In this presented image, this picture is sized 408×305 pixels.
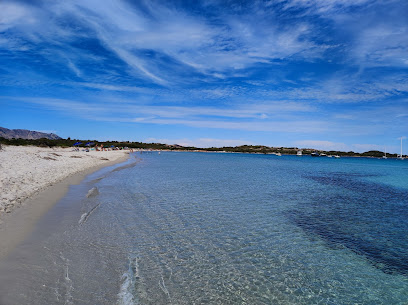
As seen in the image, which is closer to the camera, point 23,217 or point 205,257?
point 205,257

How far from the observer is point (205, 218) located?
13.9m

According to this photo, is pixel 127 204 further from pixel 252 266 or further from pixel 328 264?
pixel 328 264

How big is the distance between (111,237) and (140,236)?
3.98 feet

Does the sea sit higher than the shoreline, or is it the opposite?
the shoreline

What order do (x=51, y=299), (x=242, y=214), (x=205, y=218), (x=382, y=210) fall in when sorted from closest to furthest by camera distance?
(x=51, y=299) → (x=205, y=218) → (x=242, y=214) → (x=382, y=210)

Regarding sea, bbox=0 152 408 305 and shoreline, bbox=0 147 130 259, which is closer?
sea, bbox=0 152 408 305

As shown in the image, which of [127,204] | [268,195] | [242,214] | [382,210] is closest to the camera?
[242,214]

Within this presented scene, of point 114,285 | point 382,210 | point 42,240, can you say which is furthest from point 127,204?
point 382,210

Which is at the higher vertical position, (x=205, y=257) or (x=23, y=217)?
(x=23, y=217)

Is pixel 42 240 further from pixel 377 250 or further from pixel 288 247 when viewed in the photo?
pixel 377 250

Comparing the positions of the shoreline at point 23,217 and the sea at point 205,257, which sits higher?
the shoreline at point 23,217

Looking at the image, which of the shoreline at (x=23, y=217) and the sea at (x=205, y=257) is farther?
the shoreline at (x=23, y=217)

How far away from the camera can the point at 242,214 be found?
15.0 metres

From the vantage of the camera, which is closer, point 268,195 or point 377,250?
point 377,250
